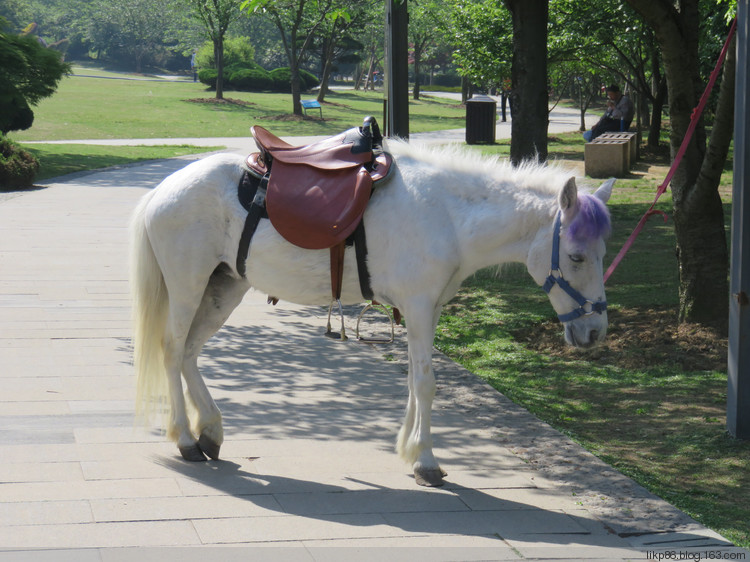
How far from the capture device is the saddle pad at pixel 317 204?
5004mm

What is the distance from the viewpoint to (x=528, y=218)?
4.98 metres

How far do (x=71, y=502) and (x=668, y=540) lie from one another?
2998 millimetres

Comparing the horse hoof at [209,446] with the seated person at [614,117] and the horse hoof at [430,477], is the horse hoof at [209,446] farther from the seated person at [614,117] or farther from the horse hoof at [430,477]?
the seated person at [614,117]

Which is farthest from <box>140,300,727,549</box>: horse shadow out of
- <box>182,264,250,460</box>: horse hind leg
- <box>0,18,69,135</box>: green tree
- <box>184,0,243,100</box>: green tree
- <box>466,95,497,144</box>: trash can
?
<box>184,0,243,100</box>: green tree

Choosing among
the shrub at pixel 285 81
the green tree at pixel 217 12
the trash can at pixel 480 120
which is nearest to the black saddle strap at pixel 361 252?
the trash can at pixel 480 120

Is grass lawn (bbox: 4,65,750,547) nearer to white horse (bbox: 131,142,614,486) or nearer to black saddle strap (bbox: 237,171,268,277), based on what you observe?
white horse (bbox: 131,142,614,486)

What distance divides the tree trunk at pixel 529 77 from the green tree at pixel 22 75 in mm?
14711

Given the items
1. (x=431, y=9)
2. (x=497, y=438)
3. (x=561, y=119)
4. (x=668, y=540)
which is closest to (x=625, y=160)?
(x=497, y=438)

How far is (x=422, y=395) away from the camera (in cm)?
504

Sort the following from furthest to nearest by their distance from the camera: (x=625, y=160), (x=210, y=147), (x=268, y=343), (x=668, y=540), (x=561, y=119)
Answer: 1. (x=561, y=119)
2. (x=210, y=147)
3. (x=625, y=160)
4. (x=268, y=343)
5. (x=668, y=540)

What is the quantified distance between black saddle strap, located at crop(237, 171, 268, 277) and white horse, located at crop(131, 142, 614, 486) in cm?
4

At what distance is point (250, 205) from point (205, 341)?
951mm

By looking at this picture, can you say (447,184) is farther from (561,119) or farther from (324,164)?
(561,119)

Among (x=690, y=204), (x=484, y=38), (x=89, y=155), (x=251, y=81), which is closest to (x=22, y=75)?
(x=89, y=155)
